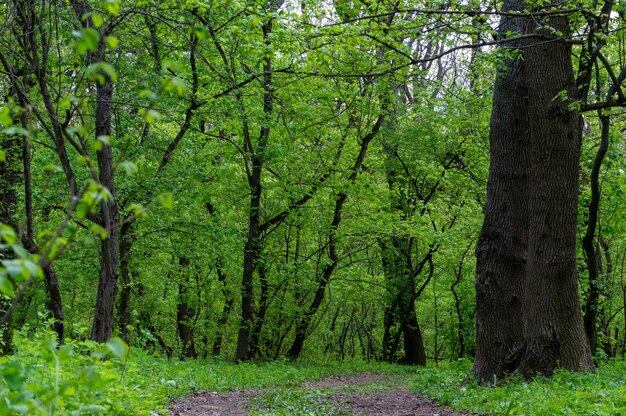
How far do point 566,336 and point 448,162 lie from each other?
11.3 meters

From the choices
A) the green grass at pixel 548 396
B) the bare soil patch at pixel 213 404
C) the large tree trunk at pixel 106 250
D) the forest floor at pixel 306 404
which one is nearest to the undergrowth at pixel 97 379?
the bare soil patch at pixel 213 404

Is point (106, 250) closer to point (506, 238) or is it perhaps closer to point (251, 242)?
point (506, 238)

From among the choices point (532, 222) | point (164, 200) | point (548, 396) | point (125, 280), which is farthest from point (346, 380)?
point (164, 200)

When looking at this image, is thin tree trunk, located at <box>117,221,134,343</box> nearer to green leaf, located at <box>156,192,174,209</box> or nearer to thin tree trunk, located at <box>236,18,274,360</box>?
thin tree trunk, located at <box>236,18,274,360</box>

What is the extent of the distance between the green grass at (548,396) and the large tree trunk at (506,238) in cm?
88

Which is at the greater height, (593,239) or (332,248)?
(593,239)

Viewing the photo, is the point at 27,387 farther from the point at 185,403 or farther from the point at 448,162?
the point at 448,162

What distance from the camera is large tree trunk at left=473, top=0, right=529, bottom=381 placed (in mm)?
10047

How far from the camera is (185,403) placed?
8008mm

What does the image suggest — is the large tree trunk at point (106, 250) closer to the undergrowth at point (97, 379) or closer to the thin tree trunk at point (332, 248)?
the undergrowth at point (97, 379)

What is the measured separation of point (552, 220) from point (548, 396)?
10.8ft

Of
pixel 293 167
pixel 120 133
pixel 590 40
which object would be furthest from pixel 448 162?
pixel 590 40

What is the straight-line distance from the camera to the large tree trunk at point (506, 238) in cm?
1005

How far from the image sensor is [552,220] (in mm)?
9273
